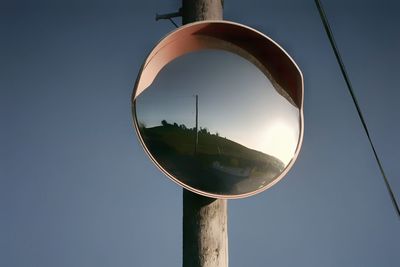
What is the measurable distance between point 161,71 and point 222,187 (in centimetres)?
45

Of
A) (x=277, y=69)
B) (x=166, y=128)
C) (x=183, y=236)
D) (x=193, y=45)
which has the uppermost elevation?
(x=193, y=45)

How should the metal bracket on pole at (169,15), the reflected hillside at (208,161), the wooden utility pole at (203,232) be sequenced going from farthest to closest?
the metal bracket on pole at (169,15)
the wooden utility pole at (203,232)
the reflected hillside at (208,161)

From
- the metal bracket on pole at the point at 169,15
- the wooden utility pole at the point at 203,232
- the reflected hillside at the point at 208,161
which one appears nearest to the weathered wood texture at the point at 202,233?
the wooden utility pole at the point at 203,232

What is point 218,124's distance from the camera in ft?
4.33

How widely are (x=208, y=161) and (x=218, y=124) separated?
5.6 inches

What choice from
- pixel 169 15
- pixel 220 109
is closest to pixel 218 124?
pixel 220 109

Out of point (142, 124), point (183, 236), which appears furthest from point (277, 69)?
point (183, 236)

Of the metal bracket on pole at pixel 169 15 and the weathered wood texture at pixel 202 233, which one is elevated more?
the metal bracket on pole at pixel 169 15

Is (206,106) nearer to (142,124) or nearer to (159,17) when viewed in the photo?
(142,124)

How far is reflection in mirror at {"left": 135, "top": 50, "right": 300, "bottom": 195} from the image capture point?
125 cm

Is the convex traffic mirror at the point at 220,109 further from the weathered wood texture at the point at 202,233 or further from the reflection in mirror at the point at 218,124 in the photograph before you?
the weathered wood texture at the point at 202,233

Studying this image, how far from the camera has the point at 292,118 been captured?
128 centimetres

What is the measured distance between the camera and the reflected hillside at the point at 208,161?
1.24 metres

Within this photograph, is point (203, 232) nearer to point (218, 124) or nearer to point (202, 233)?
point (202, 233)
